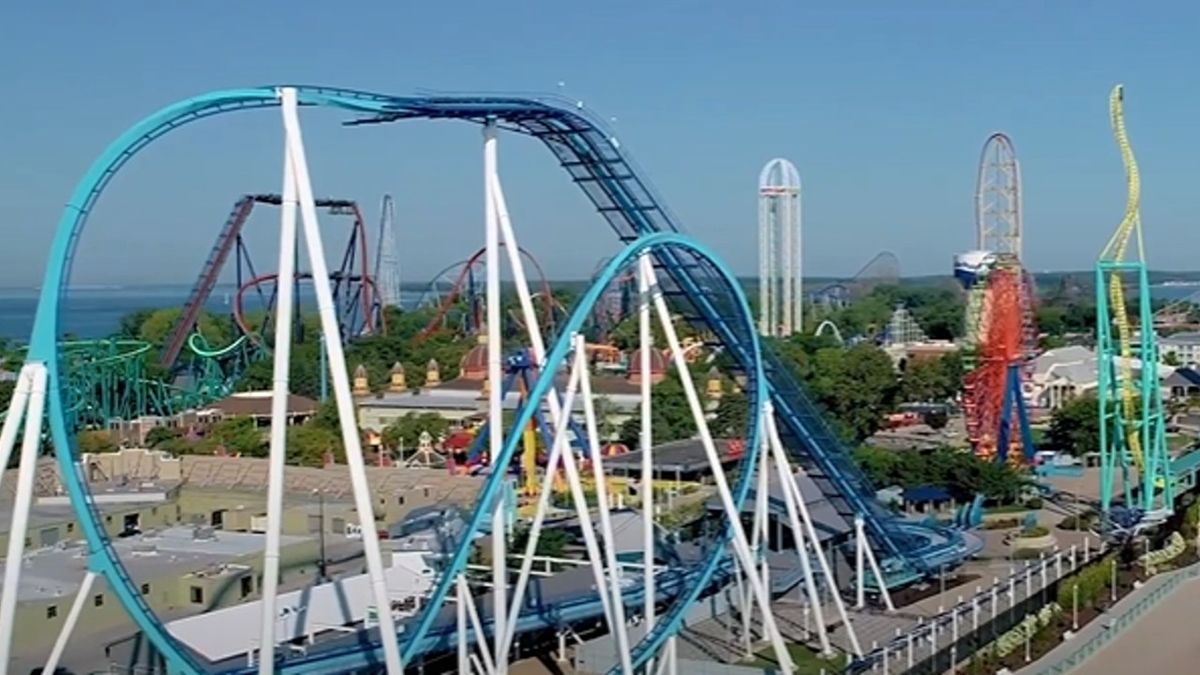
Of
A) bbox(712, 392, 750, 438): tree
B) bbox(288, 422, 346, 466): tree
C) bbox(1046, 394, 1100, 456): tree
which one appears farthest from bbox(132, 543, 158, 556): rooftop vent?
bbox(1046, 394, 1100, 456): tree

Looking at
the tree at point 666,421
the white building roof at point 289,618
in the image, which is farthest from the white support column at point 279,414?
the tree at point 666,421

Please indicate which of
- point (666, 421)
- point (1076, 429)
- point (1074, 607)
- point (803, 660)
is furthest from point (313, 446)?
point (803, 660)

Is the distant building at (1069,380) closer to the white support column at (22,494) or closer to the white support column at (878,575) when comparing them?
the white support column at (878,575)

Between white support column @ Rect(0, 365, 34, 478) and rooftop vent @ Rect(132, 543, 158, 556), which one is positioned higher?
white support column @ Rect(0, 365, 34, 478)

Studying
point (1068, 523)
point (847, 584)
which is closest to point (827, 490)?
point (847, 584)

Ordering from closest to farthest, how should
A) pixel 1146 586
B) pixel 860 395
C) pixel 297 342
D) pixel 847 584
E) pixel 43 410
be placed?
pixel 43 410 < pixel 847 584 < pixel 1146 586 < pixel 860 395 < pixel 297 342

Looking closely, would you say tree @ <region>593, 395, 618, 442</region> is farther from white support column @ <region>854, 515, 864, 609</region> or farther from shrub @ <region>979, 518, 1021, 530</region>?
white support column @ <region>854, 515, 864, 609</region>

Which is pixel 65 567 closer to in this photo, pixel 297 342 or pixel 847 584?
pixel 847 584
